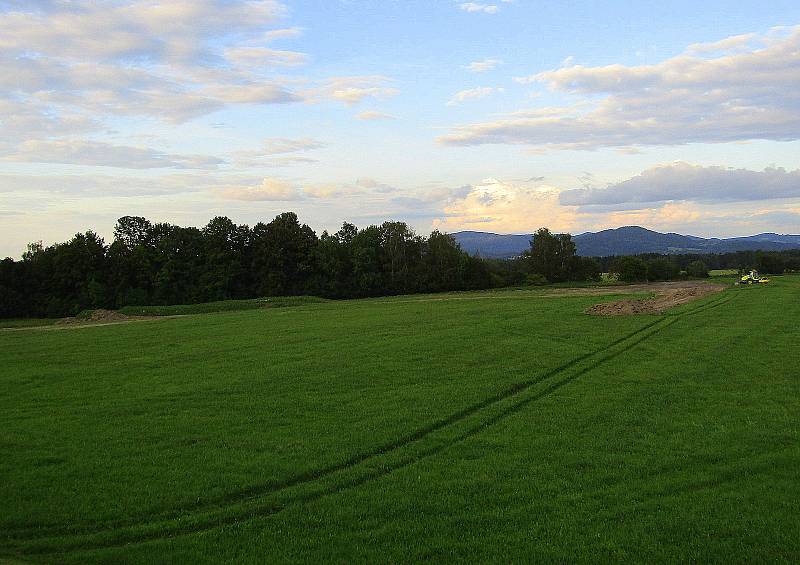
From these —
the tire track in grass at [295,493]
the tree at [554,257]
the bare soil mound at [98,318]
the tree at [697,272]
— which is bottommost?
the tire track in grass at [295,493]

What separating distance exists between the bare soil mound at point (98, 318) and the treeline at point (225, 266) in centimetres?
1350

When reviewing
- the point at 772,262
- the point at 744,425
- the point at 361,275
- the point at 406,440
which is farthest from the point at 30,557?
the point at 772,262

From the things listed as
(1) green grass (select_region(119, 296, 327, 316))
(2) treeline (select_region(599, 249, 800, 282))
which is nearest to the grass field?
(1) green grass (select_region(119, 296, 327, 316))

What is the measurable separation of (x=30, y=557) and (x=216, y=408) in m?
8.42

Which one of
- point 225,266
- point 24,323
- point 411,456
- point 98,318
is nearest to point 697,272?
point 225,266

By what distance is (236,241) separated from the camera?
281ft

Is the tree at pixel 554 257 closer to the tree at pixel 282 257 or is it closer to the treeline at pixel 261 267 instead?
the treeline at pixel 261 267

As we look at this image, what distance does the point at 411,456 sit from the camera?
1248cm

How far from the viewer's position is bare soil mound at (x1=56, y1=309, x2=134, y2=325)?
5580 centimetres

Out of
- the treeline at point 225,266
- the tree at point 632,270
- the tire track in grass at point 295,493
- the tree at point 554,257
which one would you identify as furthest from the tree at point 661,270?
the tire track in grass at point 295,493

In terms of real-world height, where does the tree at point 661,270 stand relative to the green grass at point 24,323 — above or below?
above

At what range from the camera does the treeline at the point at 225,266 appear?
241 ft

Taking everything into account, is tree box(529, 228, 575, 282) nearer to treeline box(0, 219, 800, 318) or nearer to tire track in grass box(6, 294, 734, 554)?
treeline box(0, 219, 800, 318)

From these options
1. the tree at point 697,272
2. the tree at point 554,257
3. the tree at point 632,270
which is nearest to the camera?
the tree at point 632,270
